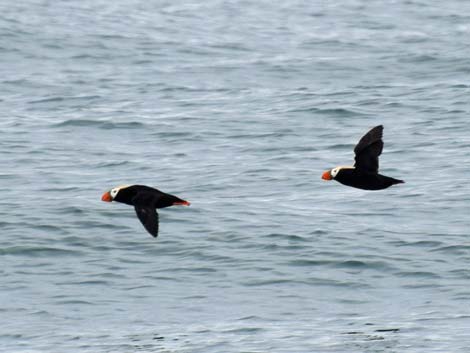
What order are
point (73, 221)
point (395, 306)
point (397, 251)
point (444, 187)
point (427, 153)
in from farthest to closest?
point (427, 153)
point (444, 187)
point (73, 221)
point (397, 251)
point (395, 306)

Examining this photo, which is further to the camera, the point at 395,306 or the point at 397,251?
the point at 397,251

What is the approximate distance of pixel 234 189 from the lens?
22797 millimetres

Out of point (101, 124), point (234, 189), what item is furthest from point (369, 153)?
point (101, 124)

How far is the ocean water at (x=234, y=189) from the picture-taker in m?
16.7

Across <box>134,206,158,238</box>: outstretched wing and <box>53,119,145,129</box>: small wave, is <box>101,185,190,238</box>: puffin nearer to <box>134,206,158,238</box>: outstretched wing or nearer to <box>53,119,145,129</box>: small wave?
<box>134,206,158,238</box>: outstretched wing

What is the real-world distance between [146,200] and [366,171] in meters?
2.66

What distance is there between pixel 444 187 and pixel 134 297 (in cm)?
692

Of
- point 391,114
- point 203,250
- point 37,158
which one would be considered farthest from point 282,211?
point 391,114

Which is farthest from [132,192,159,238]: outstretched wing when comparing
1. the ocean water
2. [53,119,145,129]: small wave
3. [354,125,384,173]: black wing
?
[53,119,145,129]: small wave

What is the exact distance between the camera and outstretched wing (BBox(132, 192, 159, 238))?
14.9 meters

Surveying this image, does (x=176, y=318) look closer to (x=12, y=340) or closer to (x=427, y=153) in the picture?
(x=12, y=340)

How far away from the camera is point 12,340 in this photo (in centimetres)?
1599

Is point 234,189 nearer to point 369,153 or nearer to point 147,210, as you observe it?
point 369,153

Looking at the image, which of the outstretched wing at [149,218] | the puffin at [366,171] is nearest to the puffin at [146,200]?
the outstretched wing at [149,218]
